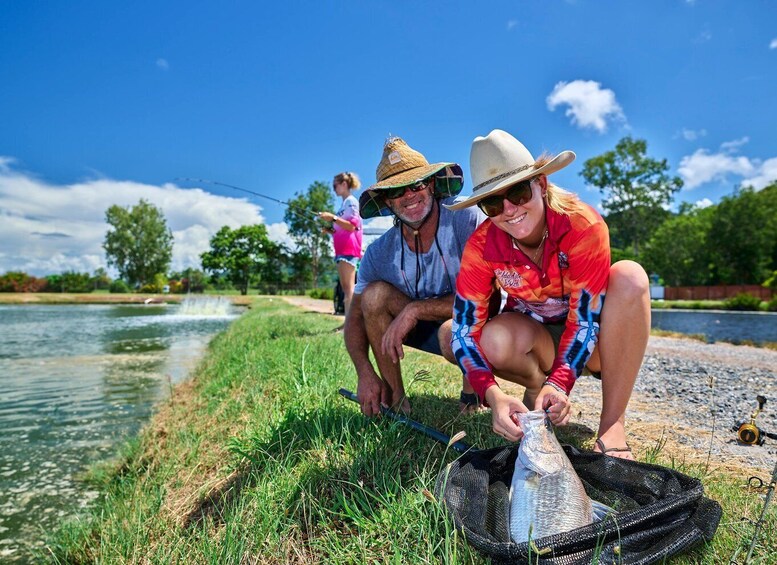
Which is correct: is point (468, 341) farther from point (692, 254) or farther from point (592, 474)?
point (692, 254)

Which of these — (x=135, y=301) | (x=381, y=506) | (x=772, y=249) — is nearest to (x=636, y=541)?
(x=381, y=506)

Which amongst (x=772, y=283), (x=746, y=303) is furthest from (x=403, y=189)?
(x=772, y=283)

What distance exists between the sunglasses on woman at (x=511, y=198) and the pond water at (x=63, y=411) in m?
3.30

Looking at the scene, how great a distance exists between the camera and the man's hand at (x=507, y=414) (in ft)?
5.84

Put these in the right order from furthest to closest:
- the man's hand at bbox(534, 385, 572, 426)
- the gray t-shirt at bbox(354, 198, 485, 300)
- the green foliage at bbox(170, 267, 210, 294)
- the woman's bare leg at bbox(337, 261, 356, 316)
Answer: the green foliage at bbox(170, 267, 210, 294), the woman's bare leg at bbox(337, 261, 356, 316), the gray t-shirt at bbox(354, 198, 485, 300), the man's hand at bbox(534, 385, 572, 426)

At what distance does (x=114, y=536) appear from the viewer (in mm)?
2547

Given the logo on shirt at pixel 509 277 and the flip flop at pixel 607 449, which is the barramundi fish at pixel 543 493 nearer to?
the flip flop at pixel 607 449

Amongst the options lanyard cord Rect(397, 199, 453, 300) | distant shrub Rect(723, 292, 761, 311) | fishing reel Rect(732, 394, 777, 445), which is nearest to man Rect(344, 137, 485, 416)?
lanyard cord Rect(397, 199, 453, 300)

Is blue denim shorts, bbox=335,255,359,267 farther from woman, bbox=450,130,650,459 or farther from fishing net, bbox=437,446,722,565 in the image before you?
fishing net, bbox=437,446,722,565

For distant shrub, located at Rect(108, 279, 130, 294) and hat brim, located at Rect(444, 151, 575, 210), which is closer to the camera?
hat brim, located at Rect(444, 151, 575, 210)

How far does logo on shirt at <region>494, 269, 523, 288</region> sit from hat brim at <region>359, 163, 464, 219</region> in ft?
2.14

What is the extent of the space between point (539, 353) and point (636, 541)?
117cm

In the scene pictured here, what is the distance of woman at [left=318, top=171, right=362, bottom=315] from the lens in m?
7.68

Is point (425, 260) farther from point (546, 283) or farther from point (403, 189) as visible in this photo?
point (546, 283)
